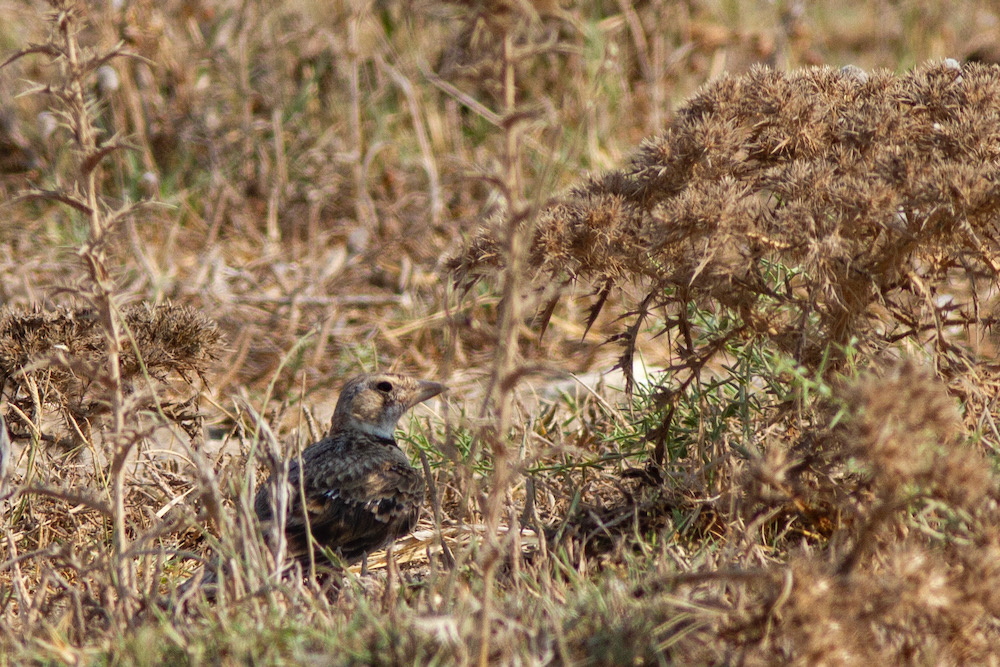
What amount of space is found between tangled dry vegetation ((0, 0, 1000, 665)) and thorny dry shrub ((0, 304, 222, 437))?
0.02 metres

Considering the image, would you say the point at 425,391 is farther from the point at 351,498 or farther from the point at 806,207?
the point at 806,207

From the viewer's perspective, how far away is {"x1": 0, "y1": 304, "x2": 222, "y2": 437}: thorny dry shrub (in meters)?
4.16

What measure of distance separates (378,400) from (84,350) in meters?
1.30

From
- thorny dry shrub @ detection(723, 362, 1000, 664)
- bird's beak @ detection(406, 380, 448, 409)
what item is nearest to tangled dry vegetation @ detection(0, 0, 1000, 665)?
thorny dry shrub @ detection(723, 362, 1000, 664)

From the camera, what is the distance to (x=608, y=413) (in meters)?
4.70

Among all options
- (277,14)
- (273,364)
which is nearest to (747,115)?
(273,364)

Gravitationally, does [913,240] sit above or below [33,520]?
above

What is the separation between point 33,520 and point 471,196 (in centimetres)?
450

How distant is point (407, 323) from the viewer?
21.9 ft

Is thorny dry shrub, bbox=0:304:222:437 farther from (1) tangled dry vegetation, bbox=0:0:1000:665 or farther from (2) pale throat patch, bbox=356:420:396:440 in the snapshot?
(2) pale throat patch, bbox=356:420:396:440

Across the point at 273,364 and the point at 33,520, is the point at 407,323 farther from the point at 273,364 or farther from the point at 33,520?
the point at 33,520

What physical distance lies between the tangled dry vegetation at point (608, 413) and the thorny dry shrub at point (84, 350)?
0.02 m

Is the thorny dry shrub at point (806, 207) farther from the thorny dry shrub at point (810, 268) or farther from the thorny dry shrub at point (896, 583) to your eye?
the thorny dry shrub at point (896, 583)

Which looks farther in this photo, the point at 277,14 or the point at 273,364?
the point at 277,14
